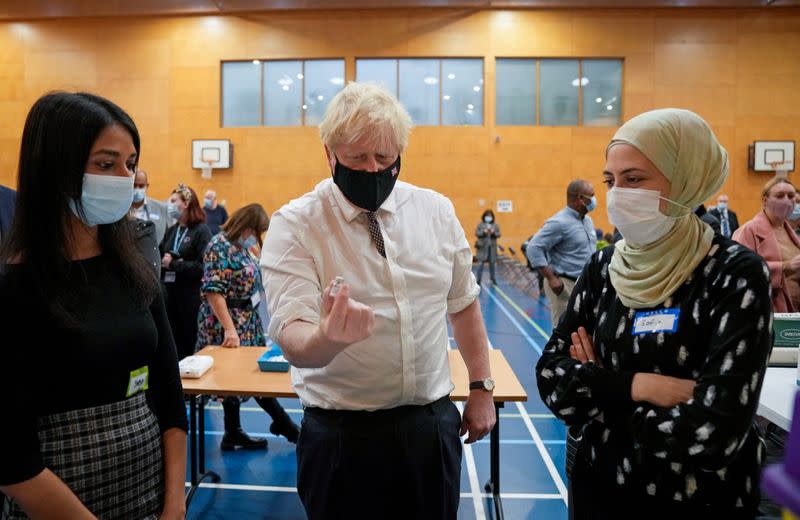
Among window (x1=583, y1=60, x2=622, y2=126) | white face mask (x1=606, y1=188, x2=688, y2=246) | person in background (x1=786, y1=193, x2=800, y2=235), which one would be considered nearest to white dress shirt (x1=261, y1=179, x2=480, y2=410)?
white face mask (x1=606, y1=188, x2=688, y2=246)

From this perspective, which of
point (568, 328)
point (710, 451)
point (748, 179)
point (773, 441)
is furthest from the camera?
point (748, 179)

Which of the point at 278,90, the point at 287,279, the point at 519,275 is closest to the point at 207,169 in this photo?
the point at 278,90

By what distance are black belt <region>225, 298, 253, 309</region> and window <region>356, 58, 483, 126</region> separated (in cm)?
1337

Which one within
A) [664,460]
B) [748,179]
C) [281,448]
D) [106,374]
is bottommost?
[281,448]

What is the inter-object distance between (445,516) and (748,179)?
1796cm

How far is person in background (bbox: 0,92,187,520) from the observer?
133cm

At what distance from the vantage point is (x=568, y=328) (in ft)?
6.18

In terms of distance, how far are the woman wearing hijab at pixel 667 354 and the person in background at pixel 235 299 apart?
2.75m

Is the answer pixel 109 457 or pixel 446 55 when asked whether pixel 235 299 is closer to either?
pixel 109 457

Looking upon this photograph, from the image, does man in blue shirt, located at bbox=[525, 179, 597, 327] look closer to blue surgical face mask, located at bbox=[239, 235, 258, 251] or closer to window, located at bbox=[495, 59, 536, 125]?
blue surgical face mask, located at bbox=[239, 235, 258, 251]

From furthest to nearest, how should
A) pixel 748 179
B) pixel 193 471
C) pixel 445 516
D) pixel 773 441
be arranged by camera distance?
1. pixel 748 179
2. pixel 773 441
3. pixel 193 471
4. pixel 445 516

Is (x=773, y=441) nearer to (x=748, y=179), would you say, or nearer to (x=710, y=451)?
(x=710, y=451)

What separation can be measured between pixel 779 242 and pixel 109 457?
16.0 ft

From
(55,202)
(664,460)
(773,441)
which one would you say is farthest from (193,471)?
(773,441)
